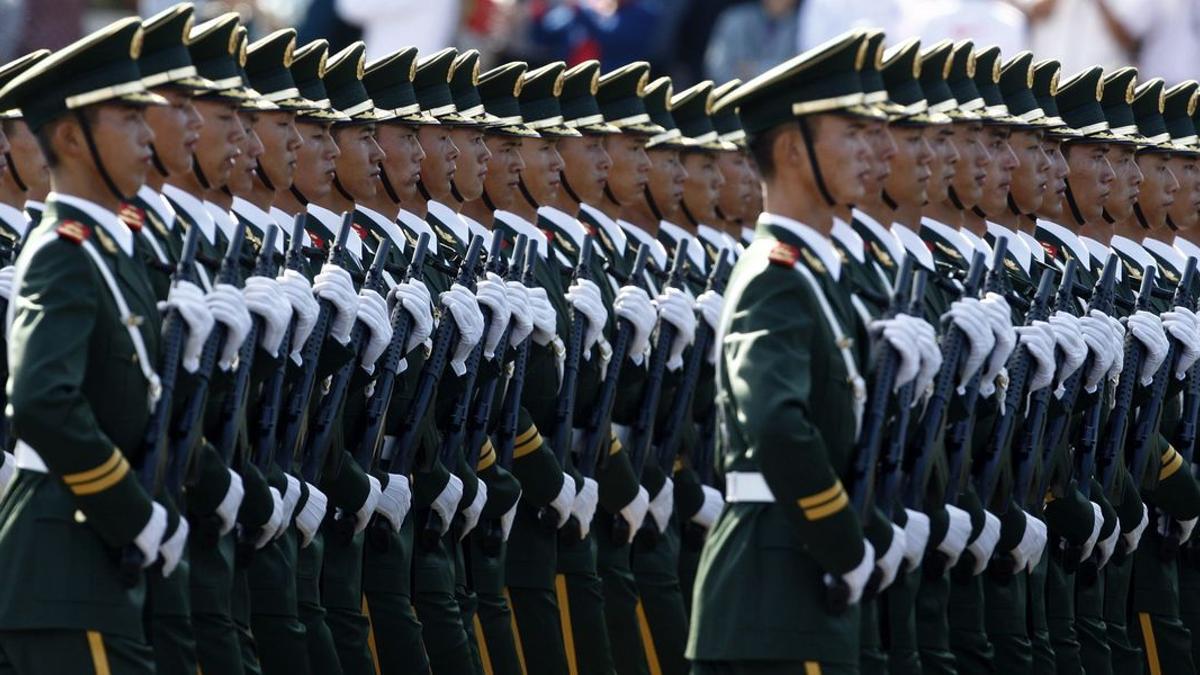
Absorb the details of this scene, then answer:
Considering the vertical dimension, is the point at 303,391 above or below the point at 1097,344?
below

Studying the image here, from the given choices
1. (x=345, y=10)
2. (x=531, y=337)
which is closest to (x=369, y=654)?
(x=531, y=337)

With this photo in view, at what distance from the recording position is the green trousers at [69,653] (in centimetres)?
659

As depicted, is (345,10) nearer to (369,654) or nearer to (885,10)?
(885,10)

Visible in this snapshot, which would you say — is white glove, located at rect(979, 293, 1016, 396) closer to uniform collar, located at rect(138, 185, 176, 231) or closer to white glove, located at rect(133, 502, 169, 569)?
uniform collar, located at rect(138, 185, 176, 231)

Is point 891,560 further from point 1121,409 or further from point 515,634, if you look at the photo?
point 515,634

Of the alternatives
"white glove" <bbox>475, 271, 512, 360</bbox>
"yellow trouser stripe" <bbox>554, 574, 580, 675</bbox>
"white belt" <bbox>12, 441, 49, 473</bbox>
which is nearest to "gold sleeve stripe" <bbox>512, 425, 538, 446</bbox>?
"white glove" <bbox>475, 271, 512, 360</bbox>

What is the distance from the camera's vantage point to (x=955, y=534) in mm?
7836

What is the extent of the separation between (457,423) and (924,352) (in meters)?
2.68

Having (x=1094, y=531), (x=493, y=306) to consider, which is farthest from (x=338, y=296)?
(x=1094, y=531)

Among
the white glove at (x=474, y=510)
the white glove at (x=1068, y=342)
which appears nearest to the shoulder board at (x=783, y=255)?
the white glove at (x=1068, y=342)

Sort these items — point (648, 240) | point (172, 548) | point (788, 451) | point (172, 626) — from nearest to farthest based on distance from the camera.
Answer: point (788, 451) → point (172, 548) → point (172, 626) → point (648, 240)

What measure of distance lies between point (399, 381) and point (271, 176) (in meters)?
0.79

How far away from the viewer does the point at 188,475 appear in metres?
7.33

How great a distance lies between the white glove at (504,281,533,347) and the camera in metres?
9.45
